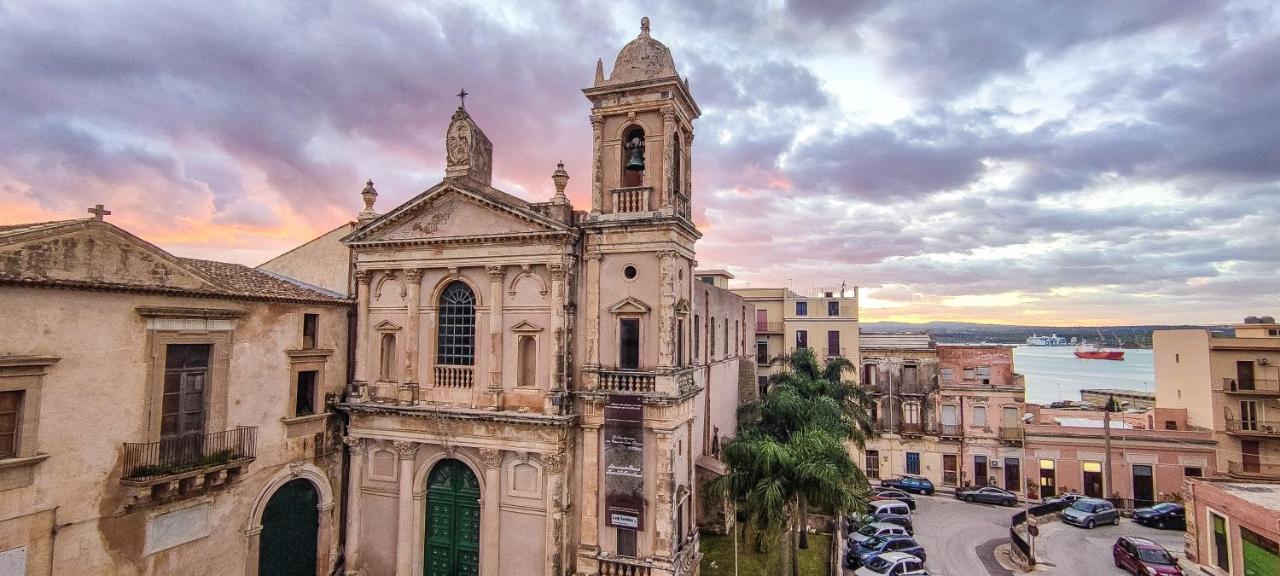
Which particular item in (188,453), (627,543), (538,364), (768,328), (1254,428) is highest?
(768,328)

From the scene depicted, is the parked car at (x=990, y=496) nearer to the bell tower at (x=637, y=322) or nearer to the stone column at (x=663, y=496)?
the bell tower at (x=637, y=322)

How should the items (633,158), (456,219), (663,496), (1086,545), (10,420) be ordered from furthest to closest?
(1086,545)
(456,219)
(633,158)
(663,496)
(10,420)

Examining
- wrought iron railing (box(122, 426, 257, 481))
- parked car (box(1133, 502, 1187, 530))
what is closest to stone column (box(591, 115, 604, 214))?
wrought iron railing (box(122, 426, 257, 481))

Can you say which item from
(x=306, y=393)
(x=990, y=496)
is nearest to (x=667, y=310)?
(x=306, y=393)

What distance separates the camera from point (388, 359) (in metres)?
19.3

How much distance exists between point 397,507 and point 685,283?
429 inches

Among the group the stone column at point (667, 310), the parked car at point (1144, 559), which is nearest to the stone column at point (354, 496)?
the stone column at point (667, 310)

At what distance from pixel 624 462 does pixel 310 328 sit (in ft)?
34.4

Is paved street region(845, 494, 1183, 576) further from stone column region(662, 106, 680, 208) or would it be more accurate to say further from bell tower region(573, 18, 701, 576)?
stone column region(662, 106, 680, 208)

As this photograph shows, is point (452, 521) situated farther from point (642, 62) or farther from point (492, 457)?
point (642, 62)

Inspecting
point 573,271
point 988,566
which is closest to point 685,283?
point 573,271

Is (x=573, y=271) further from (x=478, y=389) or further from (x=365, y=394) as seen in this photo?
(x=365, y=394)

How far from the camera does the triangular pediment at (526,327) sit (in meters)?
17.6

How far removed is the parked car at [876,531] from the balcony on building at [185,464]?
70.1 feet
